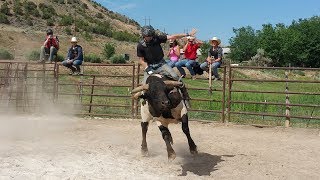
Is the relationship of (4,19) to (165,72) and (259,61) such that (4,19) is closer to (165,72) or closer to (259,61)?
(259,61)

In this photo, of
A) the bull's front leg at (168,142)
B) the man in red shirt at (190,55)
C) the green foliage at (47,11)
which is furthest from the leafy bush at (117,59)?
the bull's front leg at (168,142)

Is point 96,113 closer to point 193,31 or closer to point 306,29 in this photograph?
point 193,31

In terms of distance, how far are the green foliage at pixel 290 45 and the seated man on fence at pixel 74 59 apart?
5937 centimetres

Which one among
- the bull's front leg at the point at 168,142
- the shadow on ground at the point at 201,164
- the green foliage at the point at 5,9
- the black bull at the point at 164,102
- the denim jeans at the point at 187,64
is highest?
the green foliage at the point at 5,9

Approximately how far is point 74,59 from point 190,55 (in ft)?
12.4

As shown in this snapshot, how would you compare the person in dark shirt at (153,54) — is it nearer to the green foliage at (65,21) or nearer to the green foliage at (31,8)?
the green foliage at (65,21)

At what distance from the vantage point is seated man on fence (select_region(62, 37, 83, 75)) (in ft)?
47.0

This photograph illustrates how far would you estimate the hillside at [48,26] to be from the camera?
3917cm

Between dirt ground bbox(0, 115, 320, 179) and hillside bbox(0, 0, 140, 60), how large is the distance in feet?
75.0

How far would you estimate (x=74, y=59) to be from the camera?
14.4 meters

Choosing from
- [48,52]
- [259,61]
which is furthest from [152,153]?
[259,61]

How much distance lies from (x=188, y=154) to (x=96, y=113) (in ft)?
21.7

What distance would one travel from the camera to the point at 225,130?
1157 cm

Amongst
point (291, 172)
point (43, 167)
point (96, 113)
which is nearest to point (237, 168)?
point (291, 172)
